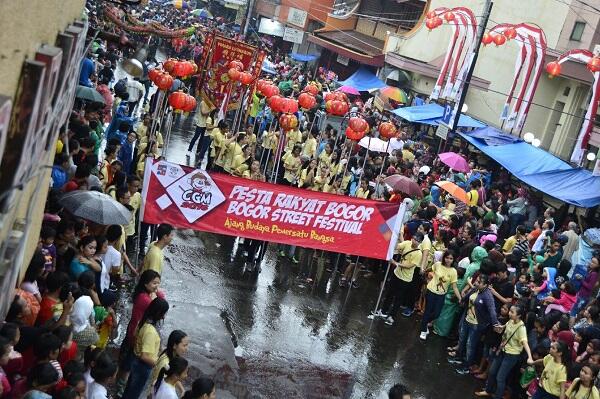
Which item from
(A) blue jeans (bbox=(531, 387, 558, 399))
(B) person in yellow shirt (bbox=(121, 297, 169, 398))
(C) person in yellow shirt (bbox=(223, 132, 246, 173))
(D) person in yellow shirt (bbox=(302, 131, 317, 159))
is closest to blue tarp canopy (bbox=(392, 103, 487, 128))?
(D) person in yellow shirt (bbox=(302, 131, 317, 159))

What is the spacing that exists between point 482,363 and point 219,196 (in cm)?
435

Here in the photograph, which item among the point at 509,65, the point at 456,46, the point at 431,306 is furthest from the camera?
the point at 509,65

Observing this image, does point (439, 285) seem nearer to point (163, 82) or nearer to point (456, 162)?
point (163, 82)

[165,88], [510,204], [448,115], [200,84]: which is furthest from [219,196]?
[448,115]

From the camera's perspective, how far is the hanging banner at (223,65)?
20500mm

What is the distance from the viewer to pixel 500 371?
33.0 feet

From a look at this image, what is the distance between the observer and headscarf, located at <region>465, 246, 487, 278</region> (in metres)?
11.7

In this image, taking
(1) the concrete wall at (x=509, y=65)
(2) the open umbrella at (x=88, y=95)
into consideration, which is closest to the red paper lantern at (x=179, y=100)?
(2) the open umbrella at (x=88, y=95)

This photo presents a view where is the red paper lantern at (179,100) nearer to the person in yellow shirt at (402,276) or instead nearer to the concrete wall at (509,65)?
the person in yellow shirt at (402,276)

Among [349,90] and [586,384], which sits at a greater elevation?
[586,384]

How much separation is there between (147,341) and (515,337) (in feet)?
16.4

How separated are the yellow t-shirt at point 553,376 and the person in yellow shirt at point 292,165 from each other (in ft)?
23.9

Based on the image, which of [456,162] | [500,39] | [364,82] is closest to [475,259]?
[456,162]

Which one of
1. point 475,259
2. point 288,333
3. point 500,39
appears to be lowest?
point 288,333
